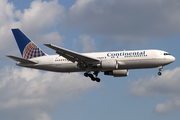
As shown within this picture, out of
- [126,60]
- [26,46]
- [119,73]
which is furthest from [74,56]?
[26,46]

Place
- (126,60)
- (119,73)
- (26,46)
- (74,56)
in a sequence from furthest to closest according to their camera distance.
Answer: (26,46) → (119,73) → (126,60) → (74,56)

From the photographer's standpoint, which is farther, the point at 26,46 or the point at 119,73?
the point at 26,46

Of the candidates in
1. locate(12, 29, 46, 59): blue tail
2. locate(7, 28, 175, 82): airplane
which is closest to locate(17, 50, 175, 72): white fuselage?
locate(7, 28, 175, 82): airplane

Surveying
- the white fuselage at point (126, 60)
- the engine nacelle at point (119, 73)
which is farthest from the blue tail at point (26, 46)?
the engine nacelle at point (119, 73)

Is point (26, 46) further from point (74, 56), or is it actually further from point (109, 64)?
point (109, 64)

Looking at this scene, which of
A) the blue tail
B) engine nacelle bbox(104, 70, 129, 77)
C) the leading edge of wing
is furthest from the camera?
the blue tail

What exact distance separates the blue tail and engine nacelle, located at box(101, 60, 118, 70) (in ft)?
34.0

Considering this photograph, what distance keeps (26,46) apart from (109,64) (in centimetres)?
1542

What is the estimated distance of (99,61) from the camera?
58.0 m

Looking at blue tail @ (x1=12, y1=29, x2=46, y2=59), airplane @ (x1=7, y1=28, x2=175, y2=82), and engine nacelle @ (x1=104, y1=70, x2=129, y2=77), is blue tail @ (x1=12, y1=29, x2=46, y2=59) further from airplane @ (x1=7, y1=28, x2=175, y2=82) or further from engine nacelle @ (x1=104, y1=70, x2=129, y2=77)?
engine nacelle @ (x1=104, y1=70, x2=129, y2=77)

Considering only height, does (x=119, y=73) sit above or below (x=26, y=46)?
below

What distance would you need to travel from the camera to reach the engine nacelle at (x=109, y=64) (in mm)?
57188

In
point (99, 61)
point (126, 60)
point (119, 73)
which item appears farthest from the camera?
point (119, 73)

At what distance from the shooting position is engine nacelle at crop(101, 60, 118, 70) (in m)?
57.2
